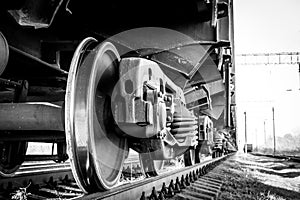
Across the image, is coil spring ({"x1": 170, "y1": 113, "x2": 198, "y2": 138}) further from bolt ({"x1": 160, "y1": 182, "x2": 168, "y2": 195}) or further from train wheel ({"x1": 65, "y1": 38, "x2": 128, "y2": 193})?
train wheel ({"x1": 65, "y1": 38, "x2": 128, "y2": 193})

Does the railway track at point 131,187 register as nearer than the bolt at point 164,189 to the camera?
Yes

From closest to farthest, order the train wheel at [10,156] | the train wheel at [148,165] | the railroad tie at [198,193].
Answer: the train wheel at [148,165]
the railroad tie at [198,193]
the train wheel at [10,156]

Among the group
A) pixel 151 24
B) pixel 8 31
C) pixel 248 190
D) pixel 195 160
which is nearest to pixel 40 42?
pixel 8 31

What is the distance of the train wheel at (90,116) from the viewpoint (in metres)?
1.73

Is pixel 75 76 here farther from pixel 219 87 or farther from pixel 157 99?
pixel 219 87

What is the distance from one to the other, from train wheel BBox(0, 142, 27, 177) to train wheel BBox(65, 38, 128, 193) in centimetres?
152

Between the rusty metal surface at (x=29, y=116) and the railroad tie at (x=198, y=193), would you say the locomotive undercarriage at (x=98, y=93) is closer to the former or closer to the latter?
the rusty metal surface at (x=29, y=116)

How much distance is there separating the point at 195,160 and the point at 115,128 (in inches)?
144

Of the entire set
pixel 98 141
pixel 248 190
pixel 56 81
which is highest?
pixel 56 81

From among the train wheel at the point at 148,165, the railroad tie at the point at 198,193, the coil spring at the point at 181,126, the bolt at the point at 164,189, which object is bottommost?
the railroad tie at the point at 198,193

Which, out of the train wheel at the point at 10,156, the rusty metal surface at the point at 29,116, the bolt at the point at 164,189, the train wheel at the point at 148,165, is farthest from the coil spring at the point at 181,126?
the train wheel at the point at 10,156

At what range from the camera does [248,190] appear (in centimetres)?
422

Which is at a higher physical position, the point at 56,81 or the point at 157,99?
the point at 56,81

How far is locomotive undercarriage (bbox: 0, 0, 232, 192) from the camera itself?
5.98 ft
